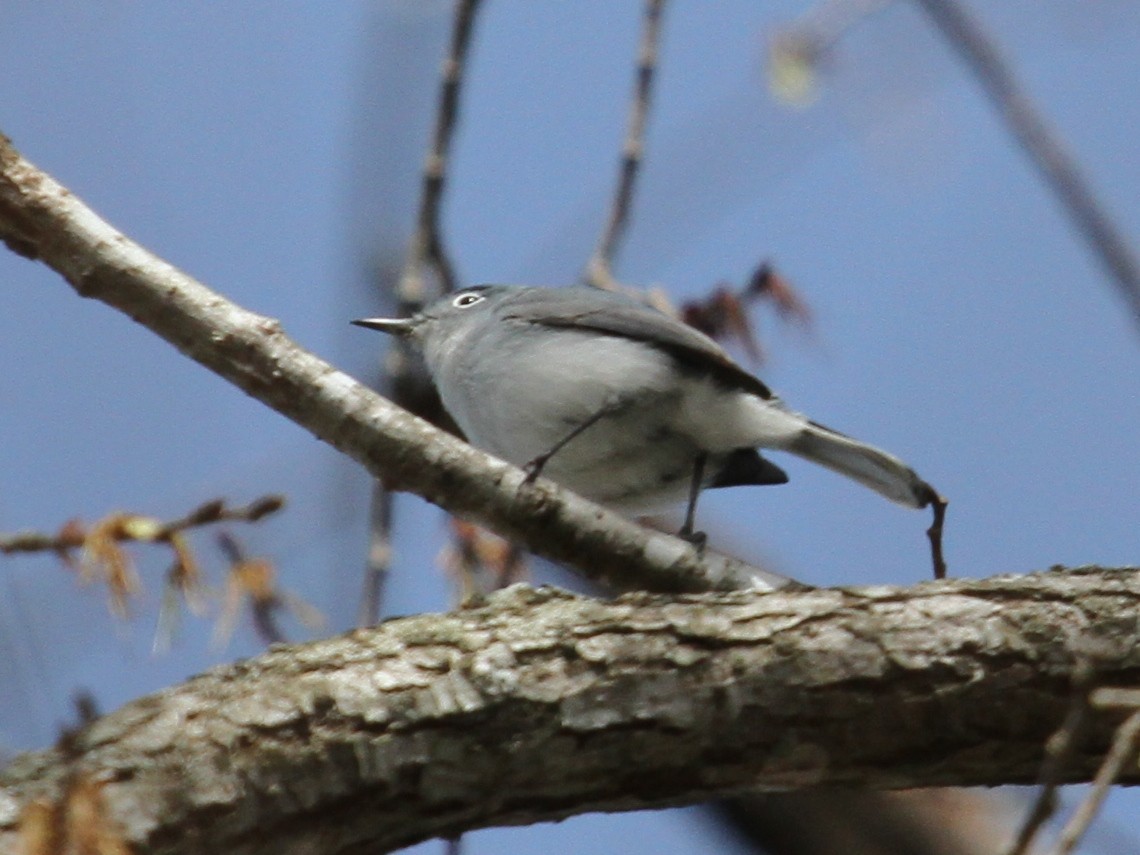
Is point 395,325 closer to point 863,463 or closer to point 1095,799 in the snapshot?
point 863,463

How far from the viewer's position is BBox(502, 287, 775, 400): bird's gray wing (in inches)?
152

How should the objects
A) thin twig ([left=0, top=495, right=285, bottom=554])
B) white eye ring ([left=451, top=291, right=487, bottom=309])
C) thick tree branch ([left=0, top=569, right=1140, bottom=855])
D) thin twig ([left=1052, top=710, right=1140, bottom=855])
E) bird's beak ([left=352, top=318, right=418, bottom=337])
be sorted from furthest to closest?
white eye ring ([left=451, top=291, right=487, bottom=309]) < bird's beak ([left=352, top=318, right=418, bottom=337]) < thin twig ([left=0, top=495, right=285, bottom=554]) < thick tree branch ([left=0, top=569, right=1140, bottom=855]) < thin twig ([left=1052, top=710, right=1140, bottom=855])

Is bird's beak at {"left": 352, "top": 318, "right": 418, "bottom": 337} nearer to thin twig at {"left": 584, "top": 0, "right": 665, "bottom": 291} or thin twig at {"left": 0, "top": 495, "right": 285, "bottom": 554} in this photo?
thin twig at {"left": 584, "top": 0, "right": 665, "bottom": 291}

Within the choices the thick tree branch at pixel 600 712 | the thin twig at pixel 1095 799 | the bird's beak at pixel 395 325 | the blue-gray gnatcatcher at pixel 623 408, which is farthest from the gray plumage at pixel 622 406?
the thin twig at pixel 1095 799

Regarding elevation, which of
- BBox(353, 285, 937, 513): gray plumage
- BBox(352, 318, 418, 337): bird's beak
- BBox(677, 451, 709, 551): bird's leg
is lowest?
BBox(677, 451, 709, 551): bird's leg

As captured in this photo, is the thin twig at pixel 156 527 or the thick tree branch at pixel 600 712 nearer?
the thick tree branch at pixel 600 712

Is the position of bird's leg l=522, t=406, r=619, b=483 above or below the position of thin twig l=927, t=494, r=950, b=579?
above

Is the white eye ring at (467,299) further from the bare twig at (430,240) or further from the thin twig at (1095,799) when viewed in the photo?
the thin twig at (1095,799)

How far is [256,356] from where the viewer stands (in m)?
2.81

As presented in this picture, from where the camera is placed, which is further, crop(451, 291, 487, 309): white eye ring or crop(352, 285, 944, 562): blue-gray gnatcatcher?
crop(451, 291, 487, 309): white eye ring

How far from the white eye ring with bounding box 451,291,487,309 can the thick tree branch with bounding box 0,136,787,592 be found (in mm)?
1582

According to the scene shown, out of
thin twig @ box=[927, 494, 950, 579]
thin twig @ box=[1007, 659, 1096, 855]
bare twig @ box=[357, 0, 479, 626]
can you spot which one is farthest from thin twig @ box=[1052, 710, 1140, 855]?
bare twig @ box=[357, 0, 479, 626]

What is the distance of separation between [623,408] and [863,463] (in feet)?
2.28

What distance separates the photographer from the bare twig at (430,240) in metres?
3.52
